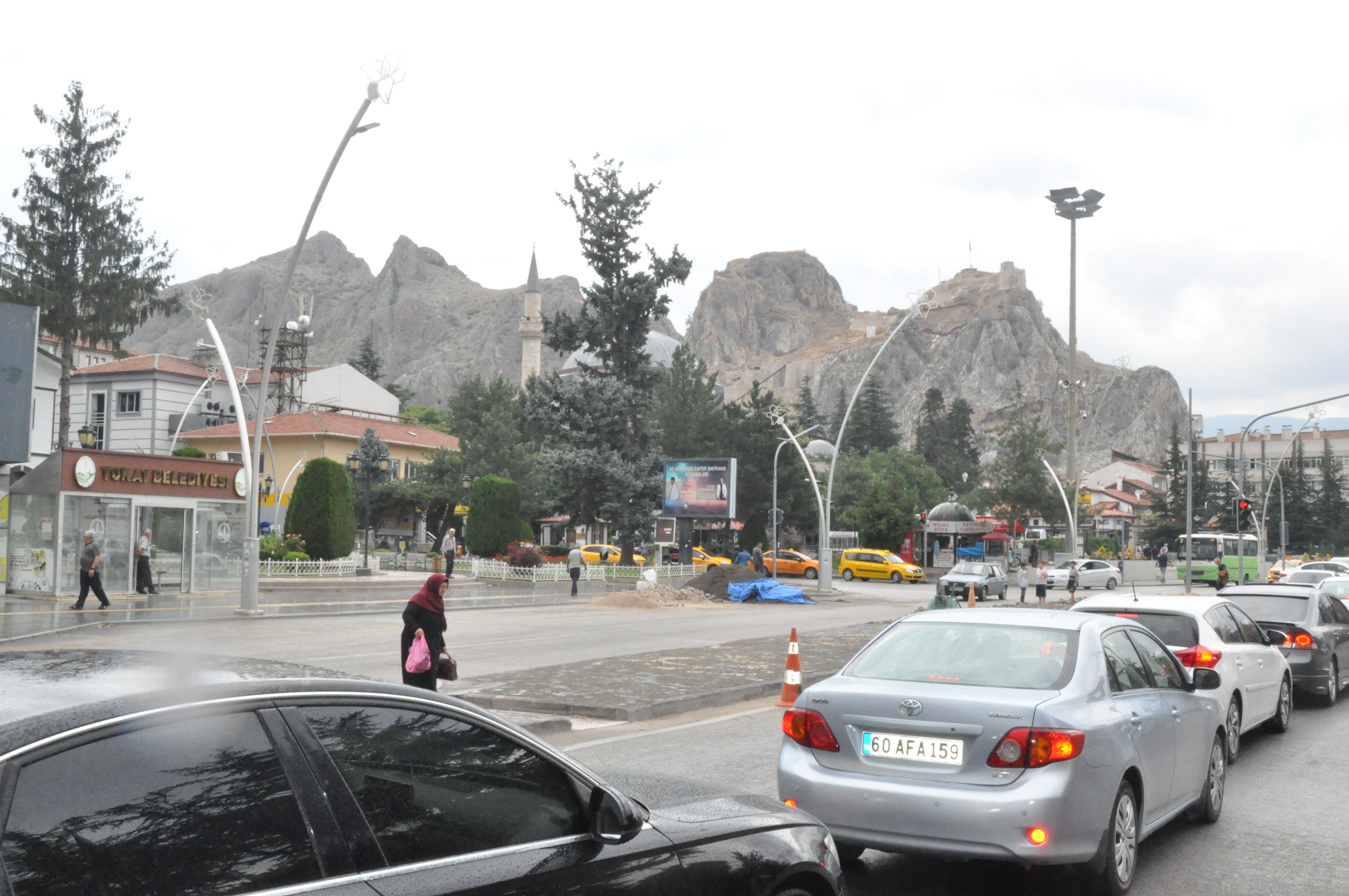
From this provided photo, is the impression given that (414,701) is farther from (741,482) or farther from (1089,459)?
(1089,459)

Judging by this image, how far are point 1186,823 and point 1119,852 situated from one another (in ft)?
6.78

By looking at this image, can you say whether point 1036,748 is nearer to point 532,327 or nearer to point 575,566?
point 575,566

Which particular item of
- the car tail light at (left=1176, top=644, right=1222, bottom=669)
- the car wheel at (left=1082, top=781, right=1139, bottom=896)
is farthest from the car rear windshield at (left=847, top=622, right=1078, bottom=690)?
the car tail light at (left=1176, top=644, right=1222, bottom=669)

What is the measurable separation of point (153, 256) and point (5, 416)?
27.8m

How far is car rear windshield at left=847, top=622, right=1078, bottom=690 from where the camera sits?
595 cm

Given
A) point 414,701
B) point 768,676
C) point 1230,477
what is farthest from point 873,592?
point 1230,477

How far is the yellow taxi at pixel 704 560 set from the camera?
186 feet

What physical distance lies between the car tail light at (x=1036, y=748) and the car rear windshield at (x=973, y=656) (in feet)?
1.44

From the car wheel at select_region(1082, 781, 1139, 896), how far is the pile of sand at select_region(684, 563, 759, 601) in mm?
32332

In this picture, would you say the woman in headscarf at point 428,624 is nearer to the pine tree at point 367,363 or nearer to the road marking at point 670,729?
the road marking at point 670,729

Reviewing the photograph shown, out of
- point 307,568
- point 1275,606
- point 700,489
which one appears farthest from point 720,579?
point 1275,606

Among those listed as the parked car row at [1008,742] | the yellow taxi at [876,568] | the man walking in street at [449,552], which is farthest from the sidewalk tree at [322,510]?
the parked car row at [1008,742]

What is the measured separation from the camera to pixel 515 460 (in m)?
67.9

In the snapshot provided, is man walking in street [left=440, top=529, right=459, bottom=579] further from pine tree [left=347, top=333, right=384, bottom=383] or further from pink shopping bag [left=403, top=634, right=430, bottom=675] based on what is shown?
pine tree [left=347, top=333, right=384, bottom=383]
